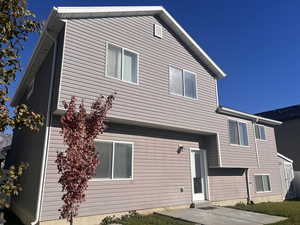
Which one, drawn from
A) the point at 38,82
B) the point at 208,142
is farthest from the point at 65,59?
the point at 208,142

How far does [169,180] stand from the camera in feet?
30.9

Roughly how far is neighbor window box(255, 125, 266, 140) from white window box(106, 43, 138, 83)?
9658mm

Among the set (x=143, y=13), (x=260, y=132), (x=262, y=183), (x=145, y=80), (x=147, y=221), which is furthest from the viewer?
(x=260, y=132)

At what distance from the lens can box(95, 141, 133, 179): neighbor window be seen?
7613 millimetres

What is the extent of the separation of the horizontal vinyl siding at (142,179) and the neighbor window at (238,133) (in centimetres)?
235

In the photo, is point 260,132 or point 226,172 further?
point 260,132

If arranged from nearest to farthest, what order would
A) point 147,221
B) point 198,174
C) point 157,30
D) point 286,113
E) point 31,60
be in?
1. point 147,221
2. point 31,60
3. point 157,30
4. point 198,174
5. point 286,113

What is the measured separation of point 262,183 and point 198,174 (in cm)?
577

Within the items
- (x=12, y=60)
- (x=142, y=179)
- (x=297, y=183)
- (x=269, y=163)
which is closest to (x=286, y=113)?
(x=297, y=183)

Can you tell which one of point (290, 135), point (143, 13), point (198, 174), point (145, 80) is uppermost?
point (143, 13)

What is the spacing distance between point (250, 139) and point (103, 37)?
33.6 feet

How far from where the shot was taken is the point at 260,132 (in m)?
14.5

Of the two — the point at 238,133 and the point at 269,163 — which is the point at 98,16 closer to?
the point at 238,133

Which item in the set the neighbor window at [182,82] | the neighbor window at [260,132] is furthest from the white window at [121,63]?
the neighbor window at [260,132]
